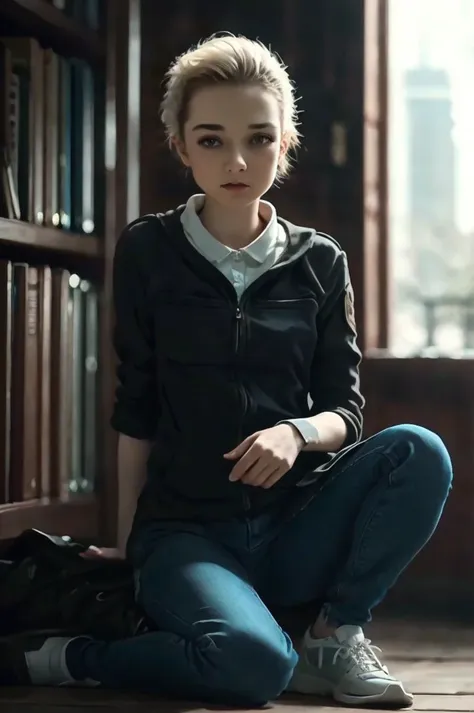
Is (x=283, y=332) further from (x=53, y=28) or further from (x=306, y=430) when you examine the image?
(x=53, y=28)

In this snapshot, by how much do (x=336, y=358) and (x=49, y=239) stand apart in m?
0.53

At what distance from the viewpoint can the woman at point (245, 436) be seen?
1305 mm

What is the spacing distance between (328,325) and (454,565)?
2.25ft

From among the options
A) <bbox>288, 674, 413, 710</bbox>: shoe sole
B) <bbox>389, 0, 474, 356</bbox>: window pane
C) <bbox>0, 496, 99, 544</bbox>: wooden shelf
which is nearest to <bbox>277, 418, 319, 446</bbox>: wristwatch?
<bbox>288, 674, 413, 710</bbox>: shoe sole

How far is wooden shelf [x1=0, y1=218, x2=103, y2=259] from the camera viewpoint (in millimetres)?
1587

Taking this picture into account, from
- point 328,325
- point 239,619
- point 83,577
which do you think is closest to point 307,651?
point 239,619

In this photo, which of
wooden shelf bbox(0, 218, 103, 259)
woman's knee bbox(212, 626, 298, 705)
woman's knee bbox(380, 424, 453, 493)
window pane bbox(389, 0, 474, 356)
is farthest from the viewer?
window pane bbox(389, 0, 474, 356)

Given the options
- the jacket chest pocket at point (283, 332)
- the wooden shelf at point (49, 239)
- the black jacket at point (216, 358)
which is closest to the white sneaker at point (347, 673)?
the black jacket at point (216, 358)

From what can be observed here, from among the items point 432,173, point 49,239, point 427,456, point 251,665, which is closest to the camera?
point 251,665

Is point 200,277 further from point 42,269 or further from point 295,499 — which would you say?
point 42,269

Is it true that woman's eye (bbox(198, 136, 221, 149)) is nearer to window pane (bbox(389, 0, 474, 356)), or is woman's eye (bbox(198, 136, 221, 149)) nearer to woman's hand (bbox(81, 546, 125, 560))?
woman's hand (bbox(81, 546, 125, 560))

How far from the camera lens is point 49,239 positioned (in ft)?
5.47

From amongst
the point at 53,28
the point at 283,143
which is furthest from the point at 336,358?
the point at 53,28

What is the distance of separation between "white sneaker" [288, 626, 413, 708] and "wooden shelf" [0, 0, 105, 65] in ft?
3.41
